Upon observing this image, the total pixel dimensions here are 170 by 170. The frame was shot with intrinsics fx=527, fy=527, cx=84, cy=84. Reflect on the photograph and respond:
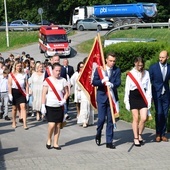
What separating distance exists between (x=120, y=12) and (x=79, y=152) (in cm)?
4660

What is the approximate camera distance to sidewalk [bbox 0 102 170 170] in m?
8.73

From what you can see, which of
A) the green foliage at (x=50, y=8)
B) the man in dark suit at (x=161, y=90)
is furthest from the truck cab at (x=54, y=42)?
the man in dark suit at (x=161, y=90)

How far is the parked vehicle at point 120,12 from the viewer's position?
174 ft

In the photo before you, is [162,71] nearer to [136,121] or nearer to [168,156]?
[136,121]

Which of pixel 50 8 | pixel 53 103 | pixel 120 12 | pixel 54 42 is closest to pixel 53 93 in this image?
pixel 53 103

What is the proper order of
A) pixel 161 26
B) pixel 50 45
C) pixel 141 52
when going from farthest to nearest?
pixel 161 26 < pixel 50 45 < pixel 141 52

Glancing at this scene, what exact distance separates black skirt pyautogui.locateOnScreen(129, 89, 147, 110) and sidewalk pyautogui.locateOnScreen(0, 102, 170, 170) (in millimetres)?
803

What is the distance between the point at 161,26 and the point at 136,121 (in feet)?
106

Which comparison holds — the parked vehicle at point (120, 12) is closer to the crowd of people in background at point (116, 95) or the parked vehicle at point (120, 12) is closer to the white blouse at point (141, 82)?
the crowd of people in background at point (116, 95)

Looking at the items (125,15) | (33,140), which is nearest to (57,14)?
(125,15)

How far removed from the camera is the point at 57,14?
64.7 m

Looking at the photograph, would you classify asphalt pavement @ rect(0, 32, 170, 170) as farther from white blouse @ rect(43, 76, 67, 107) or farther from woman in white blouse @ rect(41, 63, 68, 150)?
white blouse @ rect(43, 76, 67, 107)

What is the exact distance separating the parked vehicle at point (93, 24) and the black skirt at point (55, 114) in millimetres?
39292

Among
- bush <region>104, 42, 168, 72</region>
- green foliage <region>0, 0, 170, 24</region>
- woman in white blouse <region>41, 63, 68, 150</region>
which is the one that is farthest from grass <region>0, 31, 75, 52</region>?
woman in white blouse <region>41, 63, 68, 150</region>
